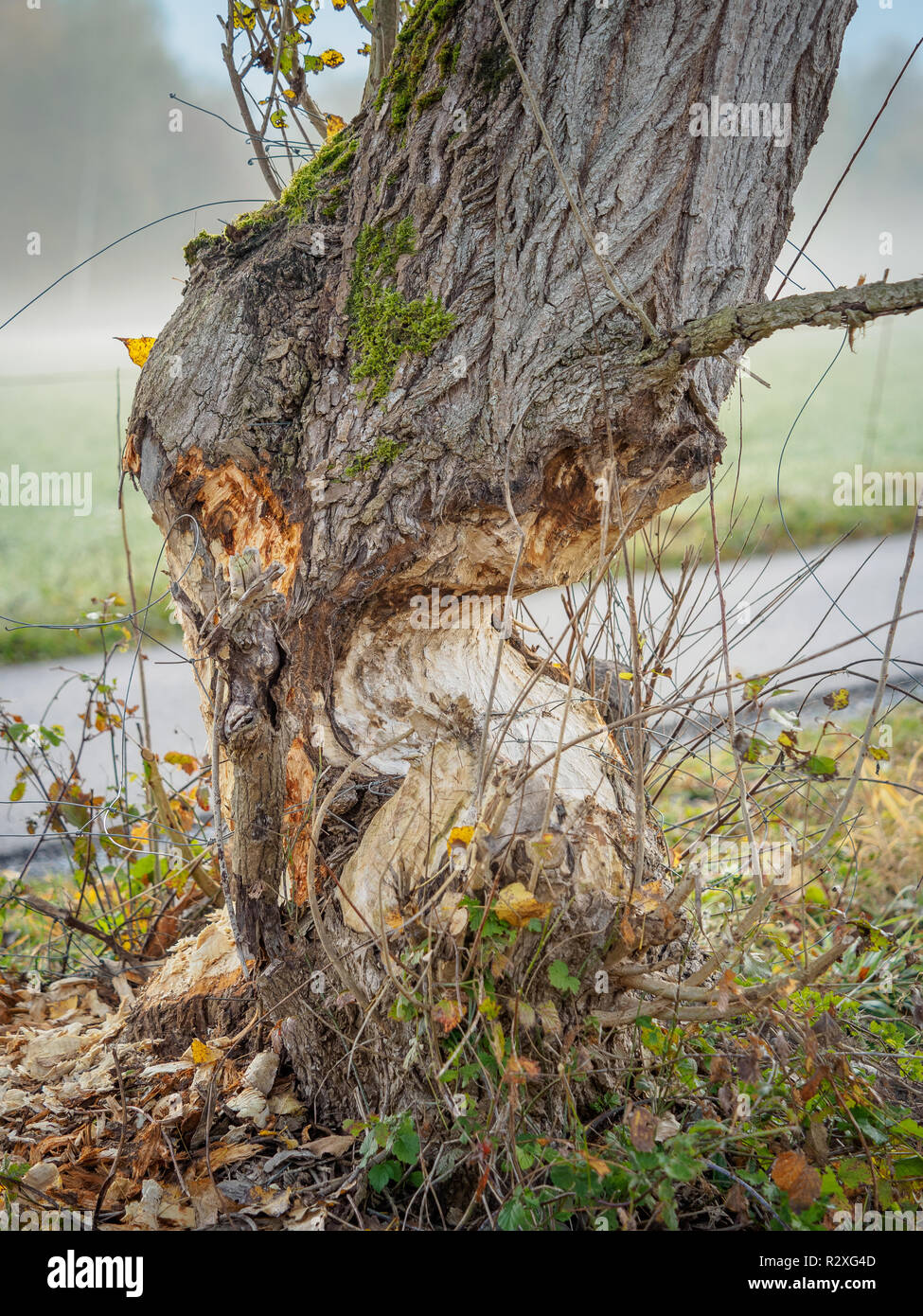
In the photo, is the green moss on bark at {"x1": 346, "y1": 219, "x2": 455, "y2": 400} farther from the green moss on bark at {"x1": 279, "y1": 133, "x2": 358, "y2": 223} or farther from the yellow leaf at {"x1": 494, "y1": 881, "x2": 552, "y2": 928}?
the yellow leaf at {"x1": 494, "y1": 881, "x2": 552, "y2": 928}

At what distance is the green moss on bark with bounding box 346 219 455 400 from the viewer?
5.90ft

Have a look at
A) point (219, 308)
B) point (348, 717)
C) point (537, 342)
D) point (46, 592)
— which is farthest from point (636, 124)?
point (46, 592)

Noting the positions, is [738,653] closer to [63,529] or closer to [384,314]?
[384,314]

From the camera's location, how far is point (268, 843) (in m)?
2.01

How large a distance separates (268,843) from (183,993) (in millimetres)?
559

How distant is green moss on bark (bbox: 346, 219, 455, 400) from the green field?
456cm

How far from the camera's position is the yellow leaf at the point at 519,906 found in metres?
1.48

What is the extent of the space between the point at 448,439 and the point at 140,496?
10053 millimetres

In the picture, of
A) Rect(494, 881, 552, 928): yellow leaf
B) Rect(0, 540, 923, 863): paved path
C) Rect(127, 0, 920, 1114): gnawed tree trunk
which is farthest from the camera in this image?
Rect(0, 540, 923, 863): paved path

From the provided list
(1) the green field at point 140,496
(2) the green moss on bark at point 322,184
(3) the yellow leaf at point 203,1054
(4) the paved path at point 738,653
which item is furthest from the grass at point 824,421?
(3) the yellow leaf at point 203,1054

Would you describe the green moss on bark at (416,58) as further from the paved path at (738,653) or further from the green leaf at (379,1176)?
the paved path at (738,653)

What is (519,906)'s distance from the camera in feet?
4.87

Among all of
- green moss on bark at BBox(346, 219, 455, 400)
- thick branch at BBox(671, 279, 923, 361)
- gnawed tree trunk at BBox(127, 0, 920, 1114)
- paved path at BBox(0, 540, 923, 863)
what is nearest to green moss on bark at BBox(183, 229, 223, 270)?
gnawed tree trunk at BBox(127, 0, 920, 1114)

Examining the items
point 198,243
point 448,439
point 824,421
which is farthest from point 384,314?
point 824,421
